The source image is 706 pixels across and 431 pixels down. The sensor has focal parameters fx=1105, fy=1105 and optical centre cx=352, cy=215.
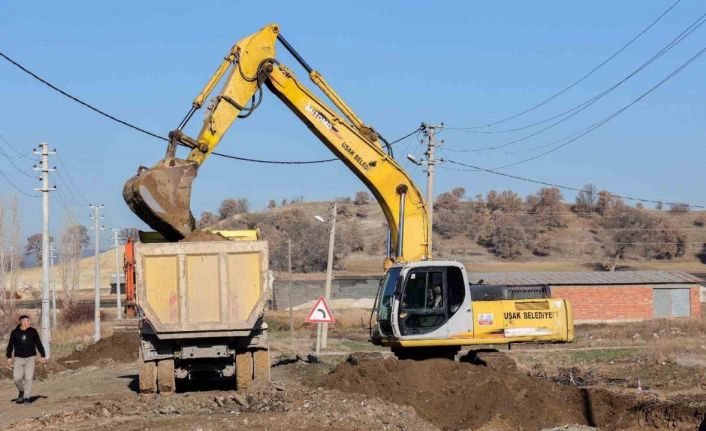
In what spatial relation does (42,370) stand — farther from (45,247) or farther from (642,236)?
(642,236)

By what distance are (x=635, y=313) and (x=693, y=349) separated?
2894 cm

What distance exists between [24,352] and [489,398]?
8.87 metres

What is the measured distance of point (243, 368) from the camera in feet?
66.7

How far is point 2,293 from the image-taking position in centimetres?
7400

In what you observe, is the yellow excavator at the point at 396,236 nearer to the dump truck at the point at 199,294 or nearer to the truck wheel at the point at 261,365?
the dump truck at the point at 199,294

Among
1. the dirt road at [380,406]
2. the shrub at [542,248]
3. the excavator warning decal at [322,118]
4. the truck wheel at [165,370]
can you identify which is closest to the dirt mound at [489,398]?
the dirt road at [380,406]

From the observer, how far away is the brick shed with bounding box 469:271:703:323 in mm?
63562

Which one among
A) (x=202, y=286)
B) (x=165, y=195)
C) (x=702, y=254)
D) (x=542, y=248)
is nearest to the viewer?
(x=165, y=195)

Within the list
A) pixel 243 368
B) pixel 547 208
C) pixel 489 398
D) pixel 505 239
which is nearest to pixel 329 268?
pixel 243 368

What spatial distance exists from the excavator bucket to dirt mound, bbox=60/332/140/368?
16.7 m

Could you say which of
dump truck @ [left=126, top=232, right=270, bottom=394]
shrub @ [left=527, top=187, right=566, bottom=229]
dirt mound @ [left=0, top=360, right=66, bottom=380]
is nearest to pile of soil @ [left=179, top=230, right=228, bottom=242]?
dump truck @ [left=126, top=232, right=270, bottom=394]

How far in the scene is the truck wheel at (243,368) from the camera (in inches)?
800

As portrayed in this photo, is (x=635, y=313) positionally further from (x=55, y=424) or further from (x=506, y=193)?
(x=506, y=193)

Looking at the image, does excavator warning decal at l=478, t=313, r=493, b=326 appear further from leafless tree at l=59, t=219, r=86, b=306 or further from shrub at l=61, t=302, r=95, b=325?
leafless tree at l=59, t=219, r=86, b=306
